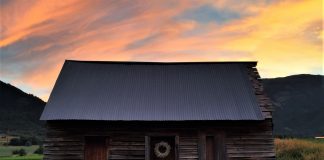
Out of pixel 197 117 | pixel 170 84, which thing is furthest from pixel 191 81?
pixel 197 117

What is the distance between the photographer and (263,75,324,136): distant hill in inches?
4461

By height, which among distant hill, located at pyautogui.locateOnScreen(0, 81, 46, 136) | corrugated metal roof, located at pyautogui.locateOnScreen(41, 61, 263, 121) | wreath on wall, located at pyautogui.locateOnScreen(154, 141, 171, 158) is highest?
distant hill, located at pyautogui.locateOnScreen(0, 81, 46, 136)

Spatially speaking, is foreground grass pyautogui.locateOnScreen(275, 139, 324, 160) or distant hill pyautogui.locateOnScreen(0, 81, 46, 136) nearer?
foreground grass pyautogui.locateOnScreen(275, 139, 324, 160)

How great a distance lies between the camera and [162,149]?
2191 cm

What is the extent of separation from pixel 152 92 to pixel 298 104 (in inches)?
4553

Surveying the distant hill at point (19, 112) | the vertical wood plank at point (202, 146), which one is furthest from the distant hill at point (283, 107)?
the vertical wood plank at point (202, 146)

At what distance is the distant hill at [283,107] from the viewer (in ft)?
269

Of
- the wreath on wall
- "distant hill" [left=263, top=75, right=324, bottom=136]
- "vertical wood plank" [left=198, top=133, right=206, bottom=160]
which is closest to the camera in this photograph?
"vertical wood plank" [left=198, top=133, right=206, bottom=160]

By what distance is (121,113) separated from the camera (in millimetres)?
22031

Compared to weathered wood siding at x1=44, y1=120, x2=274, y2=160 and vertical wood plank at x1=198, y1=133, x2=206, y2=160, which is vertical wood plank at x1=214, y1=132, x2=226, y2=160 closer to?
weathered wood siding at x1=44, y1=120, x2=274, y2=160

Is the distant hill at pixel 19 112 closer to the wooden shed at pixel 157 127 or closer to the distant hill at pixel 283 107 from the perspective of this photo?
the distant hill at pixel 283 107

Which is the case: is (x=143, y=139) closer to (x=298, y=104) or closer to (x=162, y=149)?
(x=162, y=149)

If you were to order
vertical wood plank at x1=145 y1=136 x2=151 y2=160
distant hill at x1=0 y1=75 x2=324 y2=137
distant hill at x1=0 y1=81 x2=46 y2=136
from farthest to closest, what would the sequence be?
distant hill at x1=0 y1=75 x2=324 y2=137
distant hill at x1=0 y1=81 x2=46 y2=136
vertical wood plank at x1=145 y1=136 x2=151 y2=160

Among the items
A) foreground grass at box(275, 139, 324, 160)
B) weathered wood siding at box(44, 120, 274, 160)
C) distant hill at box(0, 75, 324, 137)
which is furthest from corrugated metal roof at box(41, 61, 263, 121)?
distant hill at box(0, 75, 324, 137)
